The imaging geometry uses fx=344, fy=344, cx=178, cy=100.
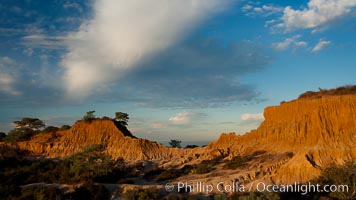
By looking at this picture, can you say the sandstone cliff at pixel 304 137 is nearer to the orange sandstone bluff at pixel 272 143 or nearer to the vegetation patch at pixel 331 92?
the orange sandstone bluff at pixel 272 143

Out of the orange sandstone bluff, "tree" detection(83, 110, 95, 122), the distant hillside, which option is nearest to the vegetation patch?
the distant hillside

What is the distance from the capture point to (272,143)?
34875mm

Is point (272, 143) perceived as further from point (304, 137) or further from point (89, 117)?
point (89, 117)

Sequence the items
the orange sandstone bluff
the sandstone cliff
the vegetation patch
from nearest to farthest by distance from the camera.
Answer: the sandstone cliff, the orange sandstone bluff, the vegetation patch

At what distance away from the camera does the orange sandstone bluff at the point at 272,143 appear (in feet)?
89.0

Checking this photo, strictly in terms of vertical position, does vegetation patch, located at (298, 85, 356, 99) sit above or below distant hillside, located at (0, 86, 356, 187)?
above

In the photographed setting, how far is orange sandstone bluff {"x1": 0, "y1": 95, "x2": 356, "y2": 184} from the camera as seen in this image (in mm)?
27125

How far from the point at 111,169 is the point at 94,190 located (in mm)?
7002

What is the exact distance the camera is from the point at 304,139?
105 ft

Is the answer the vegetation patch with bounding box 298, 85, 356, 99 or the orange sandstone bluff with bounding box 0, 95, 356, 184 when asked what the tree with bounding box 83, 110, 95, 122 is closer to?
the orange sandstone bluff with bounding box 0, 95, 356, 184

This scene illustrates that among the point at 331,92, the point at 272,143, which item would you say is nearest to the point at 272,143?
the point at 272,143

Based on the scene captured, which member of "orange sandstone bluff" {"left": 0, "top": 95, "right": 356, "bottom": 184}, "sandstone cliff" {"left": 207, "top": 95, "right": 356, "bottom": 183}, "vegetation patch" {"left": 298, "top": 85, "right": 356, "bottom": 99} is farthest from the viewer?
"vegetation patch" {"left": 298, "top": 85, "right": 356, "bottom": 99}

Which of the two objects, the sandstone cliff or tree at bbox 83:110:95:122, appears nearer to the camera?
the sandstone cliff

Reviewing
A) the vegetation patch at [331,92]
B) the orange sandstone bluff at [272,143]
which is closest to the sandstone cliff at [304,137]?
the orange sandstone bluff at [272,143]
